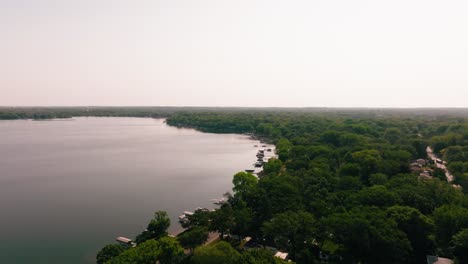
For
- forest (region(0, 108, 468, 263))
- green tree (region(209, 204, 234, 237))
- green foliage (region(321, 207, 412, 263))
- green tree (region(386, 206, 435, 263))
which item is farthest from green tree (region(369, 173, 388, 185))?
green tree (region(209, 204, 234, 237))

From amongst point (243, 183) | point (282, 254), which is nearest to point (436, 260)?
point (282, 254)

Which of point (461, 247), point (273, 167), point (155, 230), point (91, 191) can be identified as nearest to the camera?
point (461, 247)

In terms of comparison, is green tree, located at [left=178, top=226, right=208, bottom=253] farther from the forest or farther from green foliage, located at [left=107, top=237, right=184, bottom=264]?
green foliage, located at [left=107, top=237, right=184, bottom=264]

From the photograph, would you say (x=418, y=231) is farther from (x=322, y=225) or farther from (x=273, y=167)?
(x=273, y=167)

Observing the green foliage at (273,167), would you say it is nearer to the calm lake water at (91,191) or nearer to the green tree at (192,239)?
the calm lake water at (91,191)

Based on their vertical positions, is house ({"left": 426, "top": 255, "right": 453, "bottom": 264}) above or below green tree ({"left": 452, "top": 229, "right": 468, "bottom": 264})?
below

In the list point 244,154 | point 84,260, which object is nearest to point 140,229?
point 84,260

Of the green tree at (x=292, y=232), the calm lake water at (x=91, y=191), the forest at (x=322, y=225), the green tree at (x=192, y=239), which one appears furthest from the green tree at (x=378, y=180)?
the green tree at (x=192, y=239)

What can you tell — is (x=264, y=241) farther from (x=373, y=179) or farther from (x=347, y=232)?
(x=373, y=179)
